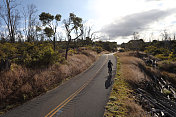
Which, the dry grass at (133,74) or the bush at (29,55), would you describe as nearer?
the bush at (29,55)

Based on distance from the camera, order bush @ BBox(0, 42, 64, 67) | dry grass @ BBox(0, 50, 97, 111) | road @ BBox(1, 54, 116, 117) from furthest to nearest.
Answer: bush @ BBox(0, 42, 64, 67) → dry grass @ BBox(0, 50, 97, 111) → road @ BBox(1, 54, 116, 117)

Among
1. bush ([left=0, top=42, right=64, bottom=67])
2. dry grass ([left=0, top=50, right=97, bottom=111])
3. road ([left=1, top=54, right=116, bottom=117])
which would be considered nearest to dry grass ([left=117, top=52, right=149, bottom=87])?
road ([left=1, top=54, right=116, bottom=117])

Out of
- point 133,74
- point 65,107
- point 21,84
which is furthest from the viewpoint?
point 133,74

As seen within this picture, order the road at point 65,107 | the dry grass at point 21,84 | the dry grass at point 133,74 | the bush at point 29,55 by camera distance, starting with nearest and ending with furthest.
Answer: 1. the road at point 65,107
2. the dry grass at point 21,84
3. the bush at point 29,55
4. the dry grass at point 133,74

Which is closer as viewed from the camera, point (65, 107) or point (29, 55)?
point (65, 107)

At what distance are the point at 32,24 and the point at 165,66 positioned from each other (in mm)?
36694

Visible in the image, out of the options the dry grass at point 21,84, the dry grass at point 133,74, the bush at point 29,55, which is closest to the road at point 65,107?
the dry grass at point 21,84

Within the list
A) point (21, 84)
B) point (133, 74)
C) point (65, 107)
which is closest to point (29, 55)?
point (21, 84)

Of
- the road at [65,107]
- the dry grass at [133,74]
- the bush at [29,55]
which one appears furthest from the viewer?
the dry grass at [133,74]

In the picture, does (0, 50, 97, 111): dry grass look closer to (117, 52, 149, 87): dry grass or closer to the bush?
the bush

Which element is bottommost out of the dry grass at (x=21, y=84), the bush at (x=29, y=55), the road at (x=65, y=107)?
the road at (x=65, y=107)

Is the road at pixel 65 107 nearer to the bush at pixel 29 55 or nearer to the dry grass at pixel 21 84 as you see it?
the dry grass at pixel 21 84

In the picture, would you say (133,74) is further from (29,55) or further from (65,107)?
(29,55)

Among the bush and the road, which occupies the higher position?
the bush
